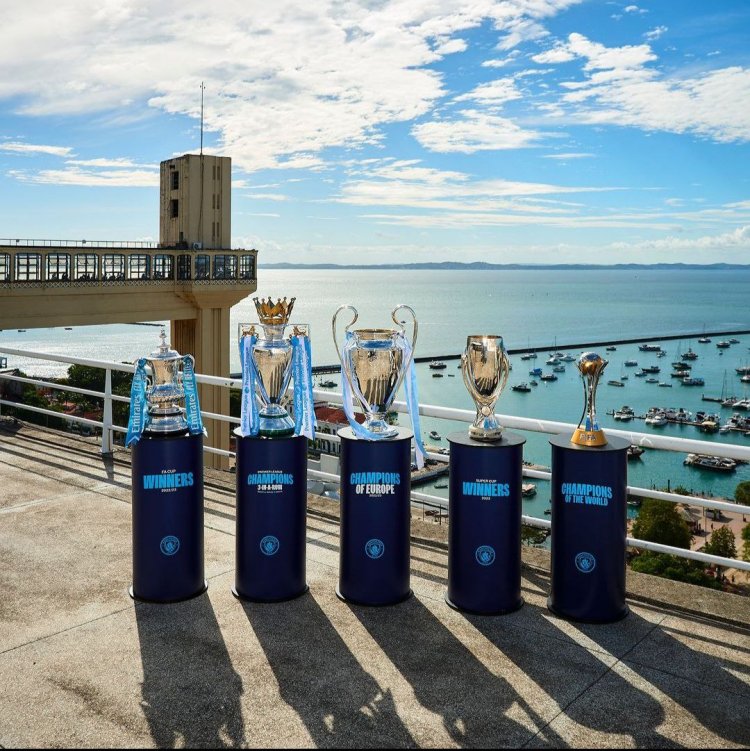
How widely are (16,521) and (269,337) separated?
243cm

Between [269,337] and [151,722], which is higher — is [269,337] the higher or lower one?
the higher one

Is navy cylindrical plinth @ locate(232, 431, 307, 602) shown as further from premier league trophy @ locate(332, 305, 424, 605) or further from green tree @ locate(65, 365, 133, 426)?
green tree @ locate(65, 365, 133, 426)

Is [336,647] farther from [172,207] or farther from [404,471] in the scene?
[172,207]

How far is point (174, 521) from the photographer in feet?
13.1

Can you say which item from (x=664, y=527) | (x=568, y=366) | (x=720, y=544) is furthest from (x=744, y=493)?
(x=568, y=366)

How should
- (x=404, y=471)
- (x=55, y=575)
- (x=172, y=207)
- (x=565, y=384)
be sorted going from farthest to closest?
(x=565, y=384) → (x=172, y=207) → (x=55, y=575) → (x=404, y=471)

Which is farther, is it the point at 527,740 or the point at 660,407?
the point at 660,407

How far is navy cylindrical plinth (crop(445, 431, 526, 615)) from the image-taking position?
12.5 feet

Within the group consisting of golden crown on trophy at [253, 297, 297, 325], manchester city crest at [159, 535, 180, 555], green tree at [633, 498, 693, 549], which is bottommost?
green tree at [633, 498, 693, 549]

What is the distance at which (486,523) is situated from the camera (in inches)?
151

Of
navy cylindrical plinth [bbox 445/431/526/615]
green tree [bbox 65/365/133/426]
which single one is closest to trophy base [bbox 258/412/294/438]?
navy cylindrical plinth [bbox 445/431/526/615]

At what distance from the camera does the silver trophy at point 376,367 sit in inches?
155

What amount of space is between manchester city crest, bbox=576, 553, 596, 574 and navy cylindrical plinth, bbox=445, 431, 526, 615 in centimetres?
30

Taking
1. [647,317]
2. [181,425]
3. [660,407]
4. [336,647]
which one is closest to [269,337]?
[181,425]
